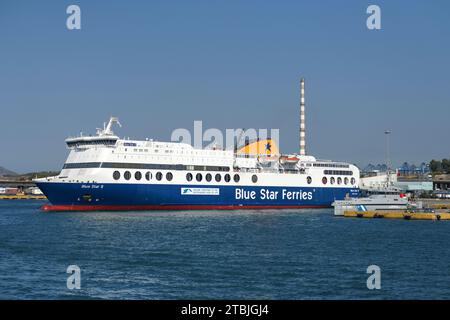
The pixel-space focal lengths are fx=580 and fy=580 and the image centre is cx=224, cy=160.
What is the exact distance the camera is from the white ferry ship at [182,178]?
5466 cm

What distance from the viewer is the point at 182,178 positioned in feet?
194

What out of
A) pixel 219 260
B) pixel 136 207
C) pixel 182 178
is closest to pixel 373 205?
pixel 182 178

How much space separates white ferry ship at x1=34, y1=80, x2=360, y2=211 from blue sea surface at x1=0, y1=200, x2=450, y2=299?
10.7 meters

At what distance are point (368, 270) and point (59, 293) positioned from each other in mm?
11944

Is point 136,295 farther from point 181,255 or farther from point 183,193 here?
point 183,193

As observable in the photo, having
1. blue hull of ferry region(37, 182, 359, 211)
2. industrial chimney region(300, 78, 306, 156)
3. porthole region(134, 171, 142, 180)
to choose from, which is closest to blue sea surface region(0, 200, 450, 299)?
blue hull of ferry region(37, 182, 359, 211)

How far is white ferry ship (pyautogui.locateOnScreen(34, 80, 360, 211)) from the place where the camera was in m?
54.7

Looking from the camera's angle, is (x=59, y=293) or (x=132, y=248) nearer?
(x=59, y=293)

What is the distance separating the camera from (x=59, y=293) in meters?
19.3

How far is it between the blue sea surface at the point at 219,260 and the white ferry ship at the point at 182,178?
35.0 ft

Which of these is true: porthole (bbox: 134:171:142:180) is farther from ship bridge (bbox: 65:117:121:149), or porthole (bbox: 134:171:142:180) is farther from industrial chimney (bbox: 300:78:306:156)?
industrial chimney (bbox: 300:78:306:156)

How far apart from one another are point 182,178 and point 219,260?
33.6 metres
